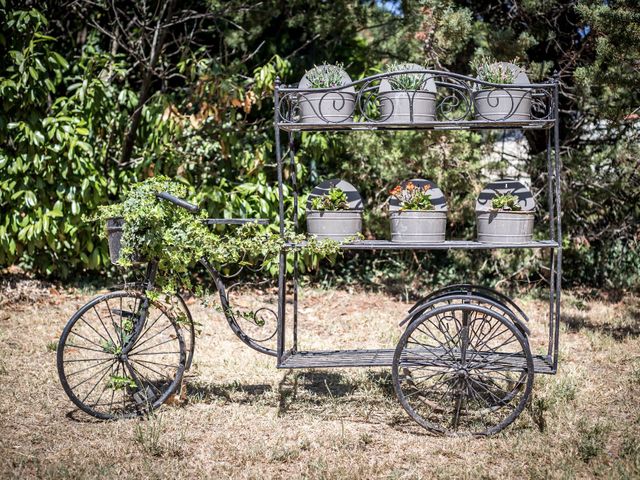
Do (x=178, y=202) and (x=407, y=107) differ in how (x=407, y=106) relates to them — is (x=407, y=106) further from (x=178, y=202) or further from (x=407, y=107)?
(x=178, y=202)

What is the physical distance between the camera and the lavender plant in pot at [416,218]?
11.6 ft

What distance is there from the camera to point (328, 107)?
3486mm

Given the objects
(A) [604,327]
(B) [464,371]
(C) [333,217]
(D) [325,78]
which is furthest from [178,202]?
(A) [604,327]

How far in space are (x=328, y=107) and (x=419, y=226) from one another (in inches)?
32.0

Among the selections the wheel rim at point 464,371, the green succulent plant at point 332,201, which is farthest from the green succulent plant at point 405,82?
the wheel rim at point 464,371

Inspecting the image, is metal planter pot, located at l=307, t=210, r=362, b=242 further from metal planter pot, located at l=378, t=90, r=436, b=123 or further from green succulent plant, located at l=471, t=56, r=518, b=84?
green succulent plant, located at l=471, t=56, r=518, b=84

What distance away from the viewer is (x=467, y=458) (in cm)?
315

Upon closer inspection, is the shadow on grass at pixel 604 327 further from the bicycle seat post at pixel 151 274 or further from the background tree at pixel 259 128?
the bicycle seat post at pixel 151 274

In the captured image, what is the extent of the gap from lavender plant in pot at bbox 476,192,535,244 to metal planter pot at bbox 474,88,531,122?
17.1 inches

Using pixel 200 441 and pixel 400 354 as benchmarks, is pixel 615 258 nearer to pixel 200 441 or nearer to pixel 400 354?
pixel 400 354

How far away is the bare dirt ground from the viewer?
3033 millimetres

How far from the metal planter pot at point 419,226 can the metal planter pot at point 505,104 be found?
1.94 feet

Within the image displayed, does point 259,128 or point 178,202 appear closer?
point 178,202

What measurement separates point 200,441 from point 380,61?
475 cm
